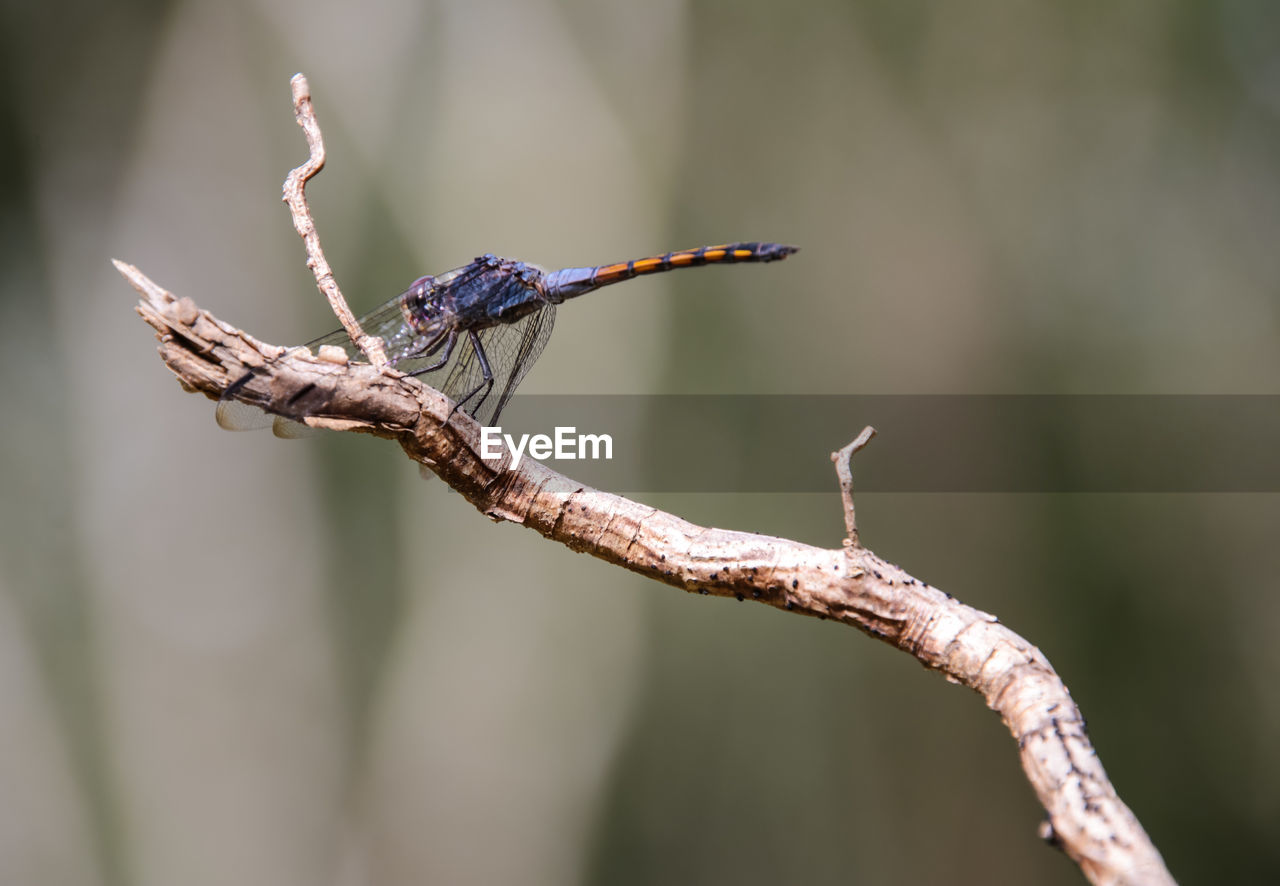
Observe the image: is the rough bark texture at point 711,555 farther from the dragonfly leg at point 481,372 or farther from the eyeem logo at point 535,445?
the dragonfly leg at point 481,372

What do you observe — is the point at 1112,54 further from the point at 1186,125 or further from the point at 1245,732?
the point at 1245,732

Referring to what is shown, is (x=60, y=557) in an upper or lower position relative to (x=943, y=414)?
lower

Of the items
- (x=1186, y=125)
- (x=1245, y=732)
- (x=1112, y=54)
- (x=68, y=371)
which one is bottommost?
(x=1245, y=732)

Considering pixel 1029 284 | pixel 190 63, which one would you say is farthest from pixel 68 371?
pixel 1029 284

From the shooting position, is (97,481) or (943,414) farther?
(943,414)

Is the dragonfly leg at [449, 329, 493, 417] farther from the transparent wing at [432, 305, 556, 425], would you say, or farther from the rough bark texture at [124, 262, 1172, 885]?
the rough bark texture at [124, 262, 1172, 885]

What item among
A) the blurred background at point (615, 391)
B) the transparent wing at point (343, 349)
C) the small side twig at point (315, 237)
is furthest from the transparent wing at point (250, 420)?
the blurred background at point (615, 391)

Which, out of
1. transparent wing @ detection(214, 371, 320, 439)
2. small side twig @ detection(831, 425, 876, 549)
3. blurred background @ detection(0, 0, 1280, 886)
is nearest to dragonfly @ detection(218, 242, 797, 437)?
transparent wing @ detection(214, 371, 320, 439)
